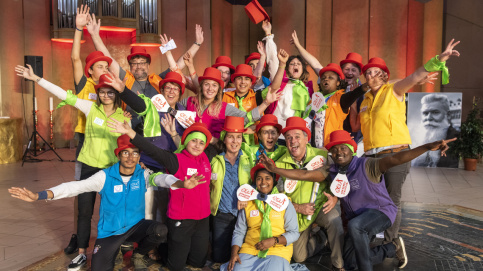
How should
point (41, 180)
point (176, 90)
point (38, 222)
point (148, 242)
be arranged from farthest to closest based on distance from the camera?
1. point (41, 180)
2. point (38, 222)
3. point (176, 90)
4. point (148, 242)

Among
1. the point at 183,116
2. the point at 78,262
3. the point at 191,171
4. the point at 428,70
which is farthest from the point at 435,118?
the point at 78,262

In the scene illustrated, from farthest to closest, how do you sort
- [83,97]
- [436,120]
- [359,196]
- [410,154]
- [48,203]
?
[436,120]
[48,203]
[83,97]
[359,196]
[410,154]

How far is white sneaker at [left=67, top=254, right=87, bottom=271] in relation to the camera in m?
3.52

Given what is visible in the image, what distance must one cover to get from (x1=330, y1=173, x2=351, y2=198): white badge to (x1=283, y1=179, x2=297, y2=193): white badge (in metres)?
0.35

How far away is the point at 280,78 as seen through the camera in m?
4.15

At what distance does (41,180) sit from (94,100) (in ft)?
13.2

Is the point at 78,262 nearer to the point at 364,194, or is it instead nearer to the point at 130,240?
the point at 130,240

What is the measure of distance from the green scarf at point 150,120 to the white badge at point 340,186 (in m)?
1.52

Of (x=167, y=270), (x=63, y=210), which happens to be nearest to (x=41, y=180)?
(x=63, y=210)

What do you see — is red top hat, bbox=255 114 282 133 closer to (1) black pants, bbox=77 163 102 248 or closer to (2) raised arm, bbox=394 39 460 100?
(2) raised arm, bbox=394 39 460 100

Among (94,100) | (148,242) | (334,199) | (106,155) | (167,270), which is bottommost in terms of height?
(167,270)

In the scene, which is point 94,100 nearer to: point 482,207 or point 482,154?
point 482,207

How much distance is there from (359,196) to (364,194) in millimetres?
46

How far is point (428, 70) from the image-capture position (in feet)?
11.0
